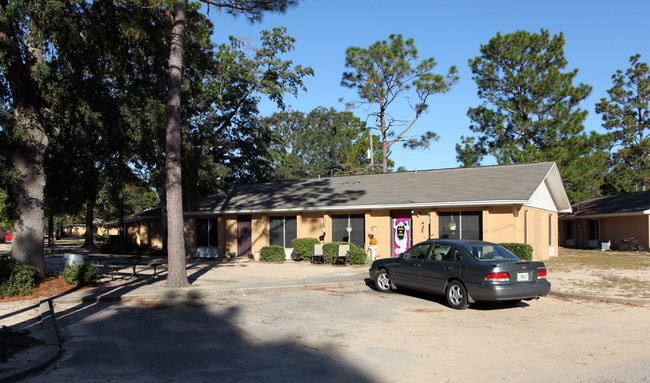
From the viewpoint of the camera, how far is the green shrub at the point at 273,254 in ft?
74.2

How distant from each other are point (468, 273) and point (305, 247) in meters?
12.6

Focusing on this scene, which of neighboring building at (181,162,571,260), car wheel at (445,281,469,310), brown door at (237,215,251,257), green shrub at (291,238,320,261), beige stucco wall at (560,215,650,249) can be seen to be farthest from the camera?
beige stucco wall at (560,215,650,249)

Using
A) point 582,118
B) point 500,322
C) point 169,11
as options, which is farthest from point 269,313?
point 582,118

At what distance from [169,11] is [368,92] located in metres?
25.8

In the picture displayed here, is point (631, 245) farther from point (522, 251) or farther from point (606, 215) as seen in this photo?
point (522, 251)

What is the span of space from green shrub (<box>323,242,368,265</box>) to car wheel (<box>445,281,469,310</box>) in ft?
31.4

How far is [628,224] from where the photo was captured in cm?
3055

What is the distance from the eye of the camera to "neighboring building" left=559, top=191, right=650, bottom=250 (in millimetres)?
29156

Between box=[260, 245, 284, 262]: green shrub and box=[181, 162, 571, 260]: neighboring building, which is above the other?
box=[181, 162, 571, 260]: neighboring building

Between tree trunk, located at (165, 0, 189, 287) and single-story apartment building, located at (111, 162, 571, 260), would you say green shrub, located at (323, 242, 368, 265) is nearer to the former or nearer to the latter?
single-story apartment building, located at (111, 162, 571, 260)

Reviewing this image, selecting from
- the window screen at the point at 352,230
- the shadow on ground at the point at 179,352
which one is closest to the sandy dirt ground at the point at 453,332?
the shadow on ground at the point at 179,352

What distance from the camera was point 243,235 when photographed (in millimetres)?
25797

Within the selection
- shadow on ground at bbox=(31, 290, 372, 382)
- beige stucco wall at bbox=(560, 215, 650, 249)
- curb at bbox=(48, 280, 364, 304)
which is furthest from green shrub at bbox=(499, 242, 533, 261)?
beige stucco wall at bbox=(560, 215, 650, 249)

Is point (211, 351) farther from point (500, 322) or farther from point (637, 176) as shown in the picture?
point (637, 176)
